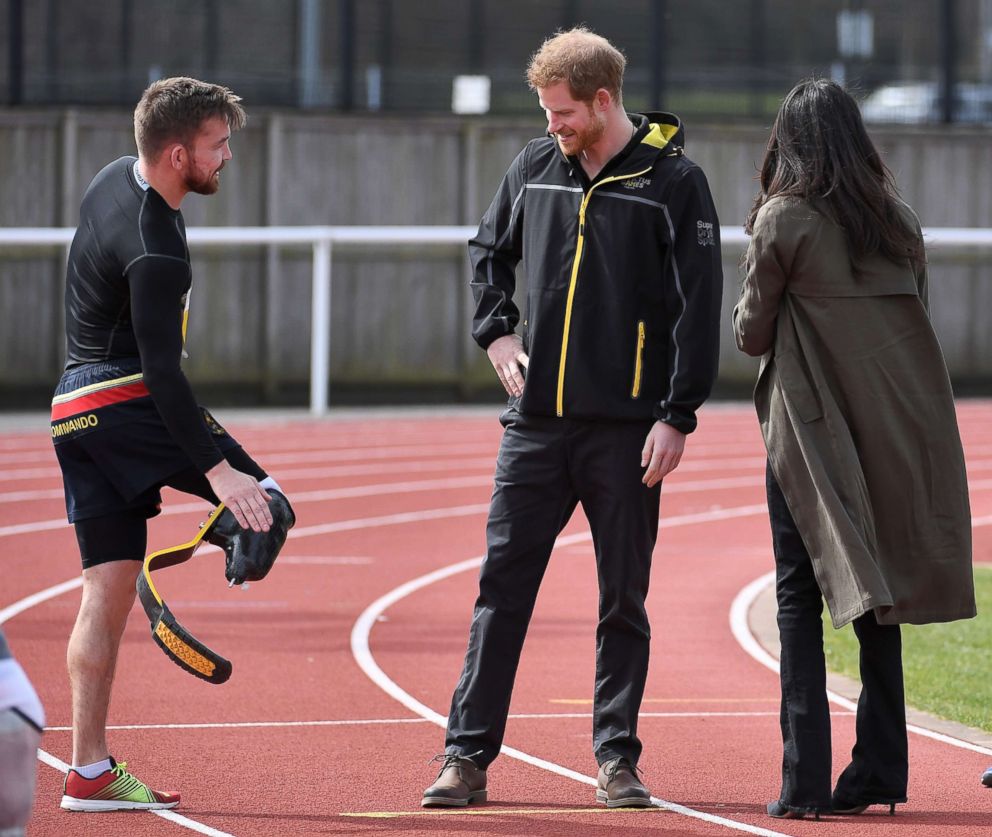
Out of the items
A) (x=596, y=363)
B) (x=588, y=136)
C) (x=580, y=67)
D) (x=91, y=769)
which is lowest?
(x=91, y=769)

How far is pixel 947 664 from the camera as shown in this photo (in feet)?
23.5

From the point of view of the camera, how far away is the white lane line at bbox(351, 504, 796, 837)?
465 centimetres

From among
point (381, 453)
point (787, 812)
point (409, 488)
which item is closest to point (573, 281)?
point (787, 812)

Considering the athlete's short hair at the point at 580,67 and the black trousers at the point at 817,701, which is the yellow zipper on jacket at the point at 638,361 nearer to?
the black trousers at the point at 817,701

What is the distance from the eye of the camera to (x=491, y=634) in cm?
474

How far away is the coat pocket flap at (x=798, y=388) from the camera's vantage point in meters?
4.46

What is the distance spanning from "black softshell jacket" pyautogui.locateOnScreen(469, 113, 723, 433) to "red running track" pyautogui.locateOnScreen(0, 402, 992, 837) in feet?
3.80

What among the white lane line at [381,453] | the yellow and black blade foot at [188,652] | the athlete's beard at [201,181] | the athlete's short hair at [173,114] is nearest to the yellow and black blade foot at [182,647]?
the yellow and black blade foot at [188,652]

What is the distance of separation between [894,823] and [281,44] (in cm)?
2097

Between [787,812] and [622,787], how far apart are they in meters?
0.45

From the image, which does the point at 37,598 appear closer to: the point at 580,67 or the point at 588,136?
the point at 588,136

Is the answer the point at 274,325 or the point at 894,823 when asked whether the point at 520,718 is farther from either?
the point at 274,325

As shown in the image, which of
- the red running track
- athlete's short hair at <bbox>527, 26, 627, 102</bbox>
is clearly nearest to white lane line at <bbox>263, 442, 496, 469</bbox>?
the red running track

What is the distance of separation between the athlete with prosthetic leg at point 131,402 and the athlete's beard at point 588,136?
35.2 inches
